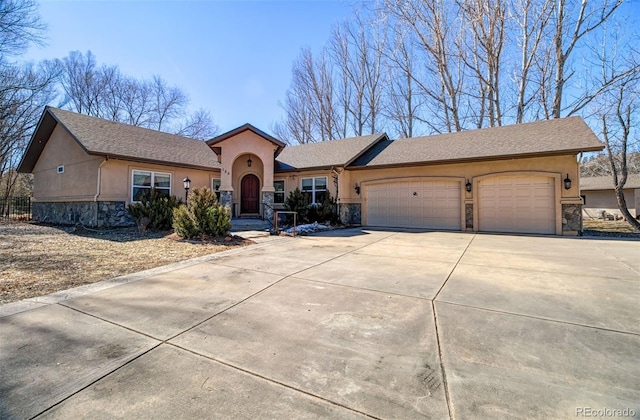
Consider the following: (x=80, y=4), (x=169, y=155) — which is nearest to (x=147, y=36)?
(x=80, y=4)

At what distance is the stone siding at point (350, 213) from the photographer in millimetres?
14062

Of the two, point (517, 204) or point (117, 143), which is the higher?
point (117, 143)

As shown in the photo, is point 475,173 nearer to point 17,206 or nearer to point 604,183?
point 604,183

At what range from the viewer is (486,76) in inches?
741

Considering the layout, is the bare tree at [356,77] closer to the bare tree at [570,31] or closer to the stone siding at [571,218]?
the bare tree at [570,31]

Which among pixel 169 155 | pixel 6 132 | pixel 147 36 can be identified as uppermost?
pixel 147 36

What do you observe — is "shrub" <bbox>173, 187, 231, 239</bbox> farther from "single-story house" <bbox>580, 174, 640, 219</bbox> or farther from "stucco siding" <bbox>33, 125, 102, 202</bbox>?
"single-story house" <bbox>580, 174, 640, 219</bbox>

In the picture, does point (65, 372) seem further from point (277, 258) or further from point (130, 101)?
point (130, 101)

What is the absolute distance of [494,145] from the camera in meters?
11.8

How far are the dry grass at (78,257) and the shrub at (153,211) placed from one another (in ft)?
3.37

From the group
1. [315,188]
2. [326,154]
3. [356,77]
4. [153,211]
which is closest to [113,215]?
[153,211]

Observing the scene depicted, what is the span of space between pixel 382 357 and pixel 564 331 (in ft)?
6.57

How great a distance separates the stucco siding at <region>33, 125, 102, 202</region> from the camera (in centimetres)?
1181

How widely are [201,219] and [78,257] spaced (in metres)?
3.13
